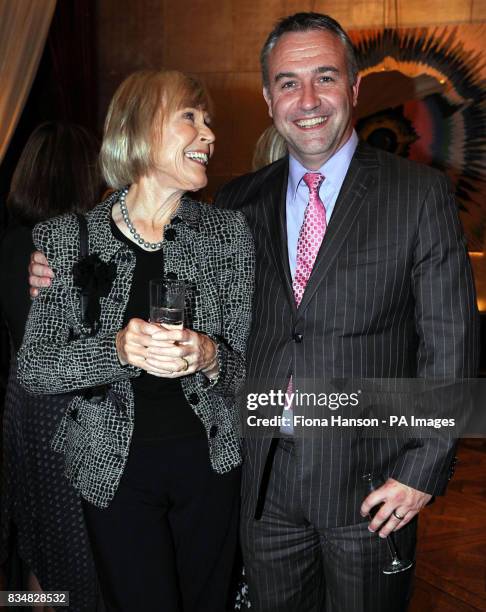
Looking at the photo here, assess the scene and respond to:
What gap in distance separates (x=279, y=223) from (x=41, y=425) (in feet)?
A: 3.76

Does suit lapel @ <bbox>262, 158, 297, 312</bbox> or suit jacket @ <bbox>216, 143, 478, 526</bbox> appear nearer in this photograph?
suit jacket @ <bbox>216, 143, 478, 526</bbox>

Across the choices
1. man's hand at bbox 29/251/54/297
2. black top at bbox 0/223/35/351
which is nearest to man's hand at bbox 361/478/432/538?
man's hand at bbox 29/251/54/297

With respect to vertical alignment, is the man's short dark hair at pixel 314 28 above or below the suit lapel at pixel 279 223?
above

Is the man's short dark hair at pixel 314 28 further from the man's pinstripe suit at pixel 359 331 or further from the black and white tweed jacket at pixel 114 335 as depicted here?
the black and white tweed jacket at pixel 114 335

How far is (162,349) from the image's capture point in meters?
1.89

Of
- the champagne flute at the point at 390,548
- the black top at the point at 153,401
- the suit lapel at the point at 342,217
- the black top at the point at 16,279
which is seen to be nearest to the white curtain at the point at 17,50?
the black top at the point at 16,279

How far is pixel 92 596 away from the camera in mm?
2713

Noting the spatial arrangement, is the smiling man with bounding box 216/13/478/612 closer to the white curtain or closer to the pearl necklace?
the pearl necklace

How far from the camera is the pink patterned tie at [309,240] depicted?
222 cm

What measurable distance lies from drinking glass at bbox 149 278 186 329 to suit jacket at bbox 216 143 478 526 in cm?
41

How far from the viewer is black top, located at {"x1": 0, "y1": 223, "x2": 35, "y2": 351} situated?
288 centimetres

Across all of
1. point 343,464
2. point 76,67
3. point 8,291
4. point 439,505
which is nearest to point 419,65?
point 76,67

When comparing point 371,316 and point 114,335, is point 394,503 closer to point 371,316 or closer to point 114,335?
point 371,316

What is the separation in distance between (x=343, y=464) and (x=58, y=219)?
3.24 ft
